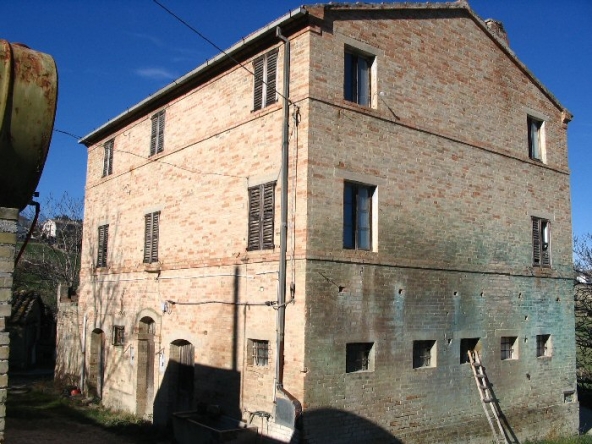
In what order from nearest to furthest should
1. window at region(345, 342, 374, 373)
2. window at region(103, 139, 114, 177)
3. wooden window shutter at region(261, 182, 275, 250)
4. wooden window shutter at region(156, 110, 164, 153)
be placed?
window at region(345, 342, 374, 373)
wooden window shutter at region(261, 182, 275, 250)
wooden window shutter at region(156, 110, 164, 153)
window at region(103, 139, 114, 177)

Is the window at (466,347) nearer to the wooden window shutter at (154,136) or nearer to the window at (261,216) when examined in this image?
the window at (261,216)

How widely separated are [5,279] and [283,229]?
643 centimetres

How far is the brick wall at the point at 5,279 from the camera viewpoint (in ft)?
16.3

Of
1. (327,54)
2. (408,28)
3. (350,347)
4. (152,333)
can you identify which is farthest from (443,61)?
(152,333)

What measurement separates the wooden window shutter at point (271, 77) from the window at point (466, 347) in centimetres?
694

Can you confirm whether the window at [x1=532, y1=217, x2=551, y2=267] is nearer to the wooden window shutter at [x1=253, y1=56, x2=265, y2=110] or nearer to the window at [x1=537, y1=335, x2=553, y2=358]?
the window at [x1=537, y1=335, x2=553, y2=358]

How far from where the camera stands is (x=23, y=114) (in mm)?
5082

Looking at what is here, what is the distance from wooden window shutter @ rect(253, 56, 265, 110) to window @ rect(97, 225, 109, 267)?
27.4ft

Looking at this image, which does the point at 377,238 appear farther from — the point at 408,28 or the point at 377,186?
the point at 408,28

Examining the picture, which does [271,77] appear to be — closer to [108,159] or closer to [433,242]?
[433,242]

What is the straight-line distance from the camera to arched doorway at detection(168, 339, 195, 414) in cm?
1398

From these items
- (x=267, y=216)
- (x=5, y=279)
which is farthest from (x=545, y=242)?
(x=5, y=279)

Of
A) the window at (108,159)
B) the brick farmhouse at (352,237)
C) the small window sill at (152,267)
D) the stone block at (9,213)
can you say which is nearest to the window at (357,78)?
the brick farmhouse at (352,237)

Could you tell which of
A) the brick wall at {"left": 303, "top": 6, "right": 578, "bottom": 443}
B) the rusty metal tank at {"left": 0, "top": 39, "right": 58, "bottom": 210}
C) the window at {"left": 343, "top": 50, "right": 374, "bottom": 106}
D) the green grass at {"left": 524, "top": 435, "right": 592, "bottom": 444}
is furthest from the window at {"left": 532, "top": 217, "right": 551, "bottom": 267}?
the rusty metal tank at {"left": 0, "top": 39, "right": 58, "bottom": 210}
